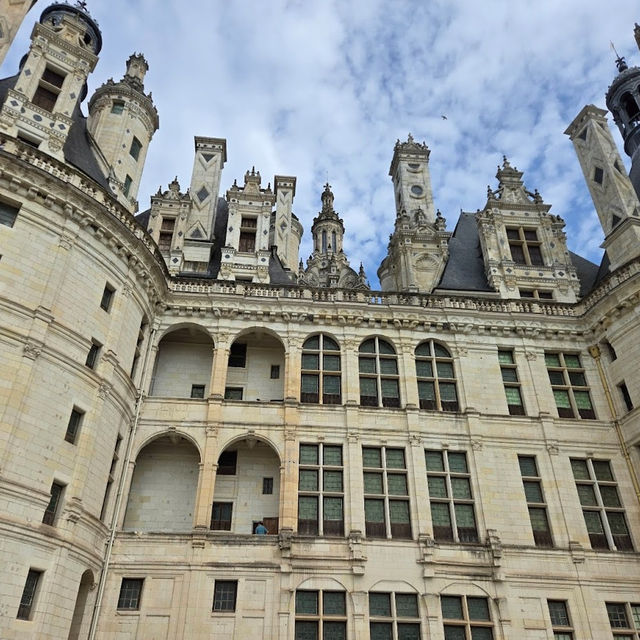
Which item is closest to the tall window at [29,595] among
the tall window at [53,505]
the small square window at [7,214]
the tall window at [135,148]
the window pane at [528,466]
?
the tall window at [53,505]

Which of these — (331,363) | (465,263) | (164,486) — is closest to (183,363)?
(164,486)

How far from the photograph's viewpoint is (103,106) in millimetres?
27047

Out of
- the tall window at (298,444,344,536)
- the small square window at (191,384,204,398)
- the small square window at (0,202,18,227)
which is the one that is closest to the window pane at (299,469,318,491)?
the tall window at (298,444,344,536)

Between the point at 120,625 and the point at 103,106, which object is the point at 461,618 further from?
the point at 103,106

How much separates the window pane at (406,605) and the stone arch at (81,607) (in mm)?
9227

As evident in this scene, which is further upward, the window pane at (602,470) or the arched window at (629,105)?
the arched window at (629,105)

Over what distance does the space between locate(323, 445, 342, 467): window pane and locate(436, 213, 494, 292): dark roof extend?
9086mm

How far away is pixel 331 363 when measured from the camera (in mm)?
23406

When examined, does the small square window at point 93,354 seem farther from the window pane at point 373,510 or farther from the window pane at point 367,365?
the window pane at point 373,510

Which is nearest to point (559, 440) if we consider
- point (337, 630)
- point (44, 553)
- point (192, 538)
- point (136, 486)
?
point (337, 630)

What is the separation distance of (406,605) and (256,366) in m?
10.3

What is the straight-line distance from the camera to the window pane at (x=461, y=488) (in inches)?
828

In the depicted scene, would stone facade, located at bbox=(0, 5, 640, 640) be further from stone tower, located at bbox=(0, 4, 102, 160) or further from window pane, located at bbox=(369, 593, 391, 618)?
stone tower, located at bbox=(0, 4, 102, 160)

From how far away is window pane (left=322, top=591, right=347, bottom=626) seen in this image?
18453mm
